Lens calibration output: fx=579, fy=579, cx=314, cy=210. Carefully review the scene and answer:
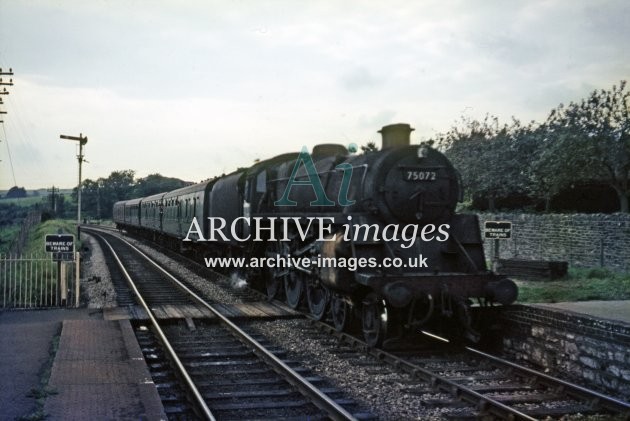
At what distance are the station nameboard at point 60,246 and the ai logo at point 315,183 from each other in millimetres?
4276

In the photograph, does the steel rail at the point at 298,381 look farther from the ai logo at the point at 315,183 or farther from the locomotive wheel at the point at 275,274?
the ai logo at the point at 315,183

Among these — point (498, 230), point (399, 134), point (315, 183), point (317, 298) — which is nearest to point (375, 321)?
point (317, 298)

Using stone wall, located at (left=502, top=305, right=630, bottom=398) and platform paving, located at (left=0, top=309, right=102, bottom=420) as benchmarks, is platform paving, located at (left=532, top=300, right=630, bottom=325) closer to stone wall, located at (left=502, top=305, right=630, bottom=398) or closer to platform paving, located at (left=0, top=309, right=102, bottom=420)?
stone wall, located at (left=502, top=305, right=630, bottom=398)

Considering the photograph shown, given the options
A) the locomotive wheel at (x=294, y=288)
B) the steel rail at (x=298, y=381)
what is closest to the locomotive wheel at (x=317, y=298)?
the locomotive wheel at (x=294, y=288)

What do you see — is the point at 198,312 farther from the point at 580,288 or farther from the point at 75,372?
the point at 580,288

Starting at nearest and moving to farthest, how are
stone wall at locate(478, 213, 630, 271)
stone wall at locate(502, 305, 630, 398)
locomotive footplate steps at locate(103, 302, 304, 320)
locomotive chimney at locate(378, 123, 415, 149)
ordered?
stone wall at locate(502, 305, 630, 398) → locomotive chimney at locate(378, 123, 415, 149) → locomotive footplate steps at locate(103, 302, 304, 320) → stone wall at locate(478, 213, 630, 271)

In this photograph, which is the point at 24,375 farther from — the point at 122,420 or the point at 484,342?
the point at 484,342

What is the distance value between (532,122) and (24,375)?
2662cm

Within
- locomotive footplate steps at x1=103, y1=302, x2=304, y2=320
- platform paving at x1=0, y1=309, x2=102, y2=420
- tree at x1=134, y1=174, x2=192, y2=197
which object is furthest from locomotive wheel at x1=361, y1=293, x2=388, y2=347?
tree at x1=134, y1=174, x2=192, y2=197

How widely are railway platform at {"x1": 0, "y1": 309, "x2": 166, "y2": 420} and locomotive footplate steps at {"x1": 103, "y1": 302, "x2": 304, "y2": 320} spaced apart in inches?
34.5

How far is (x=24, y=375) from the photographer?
258 inches

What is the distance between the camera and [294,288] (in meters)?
11.8

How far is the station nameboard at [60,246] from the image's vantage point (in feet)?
37.7

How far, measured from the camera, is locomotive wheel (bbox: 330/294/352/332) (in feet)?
30.4
